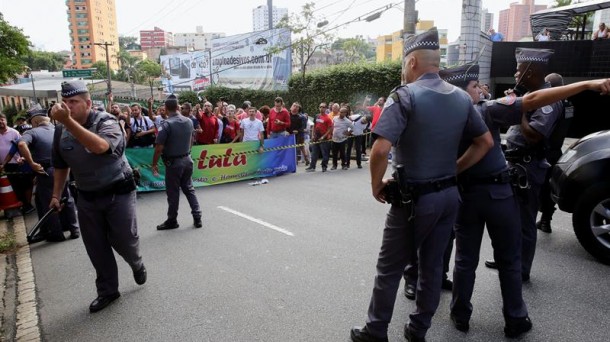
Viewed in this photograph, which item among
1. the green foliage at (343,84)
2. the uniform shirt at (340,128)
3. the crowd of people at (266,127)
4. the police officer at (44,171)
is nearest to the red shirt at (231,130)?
the crowd of people at (266,127)

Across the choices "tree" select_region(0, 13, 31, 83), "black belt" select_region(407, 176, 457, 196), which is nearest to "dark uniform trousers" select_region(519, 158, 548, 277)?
"black belt" select_region(407, 176, 457, 196)

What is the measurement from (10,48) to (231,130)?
1639cm

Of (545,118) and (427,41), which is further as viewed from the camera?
(545,118)

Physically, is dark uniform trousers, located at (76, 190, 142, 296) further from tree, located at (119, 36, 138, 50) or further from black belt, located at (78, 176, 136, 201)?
tree, located at (119, 36, 138, 50)

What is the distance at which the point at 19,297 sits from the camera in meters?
4.27

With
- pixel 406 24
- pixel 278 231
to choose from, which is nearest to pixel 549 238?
pixel 278 231

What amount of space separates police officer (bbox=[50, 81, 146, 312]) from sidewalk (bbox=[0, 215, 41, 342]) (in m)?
0.52

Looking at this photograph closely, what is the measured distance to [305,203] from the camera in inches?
293

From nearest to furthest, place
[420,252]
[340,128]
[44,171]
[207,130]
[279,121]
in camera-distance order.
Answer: [420,252] → [44,171] → [207,130] → [340,128] → [279,121]

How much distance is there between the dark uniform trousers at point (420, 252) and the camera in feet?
8.76

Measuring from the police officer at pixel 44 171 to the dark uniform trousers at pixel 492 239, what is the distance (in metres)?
5.19

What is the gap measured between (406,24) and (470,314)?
32.7 ft

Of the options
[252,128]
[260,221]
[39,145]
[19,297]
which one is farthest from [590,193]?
[252,128]

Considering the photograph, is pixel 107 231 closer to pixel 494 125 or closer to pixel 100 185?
pixel 100 185
